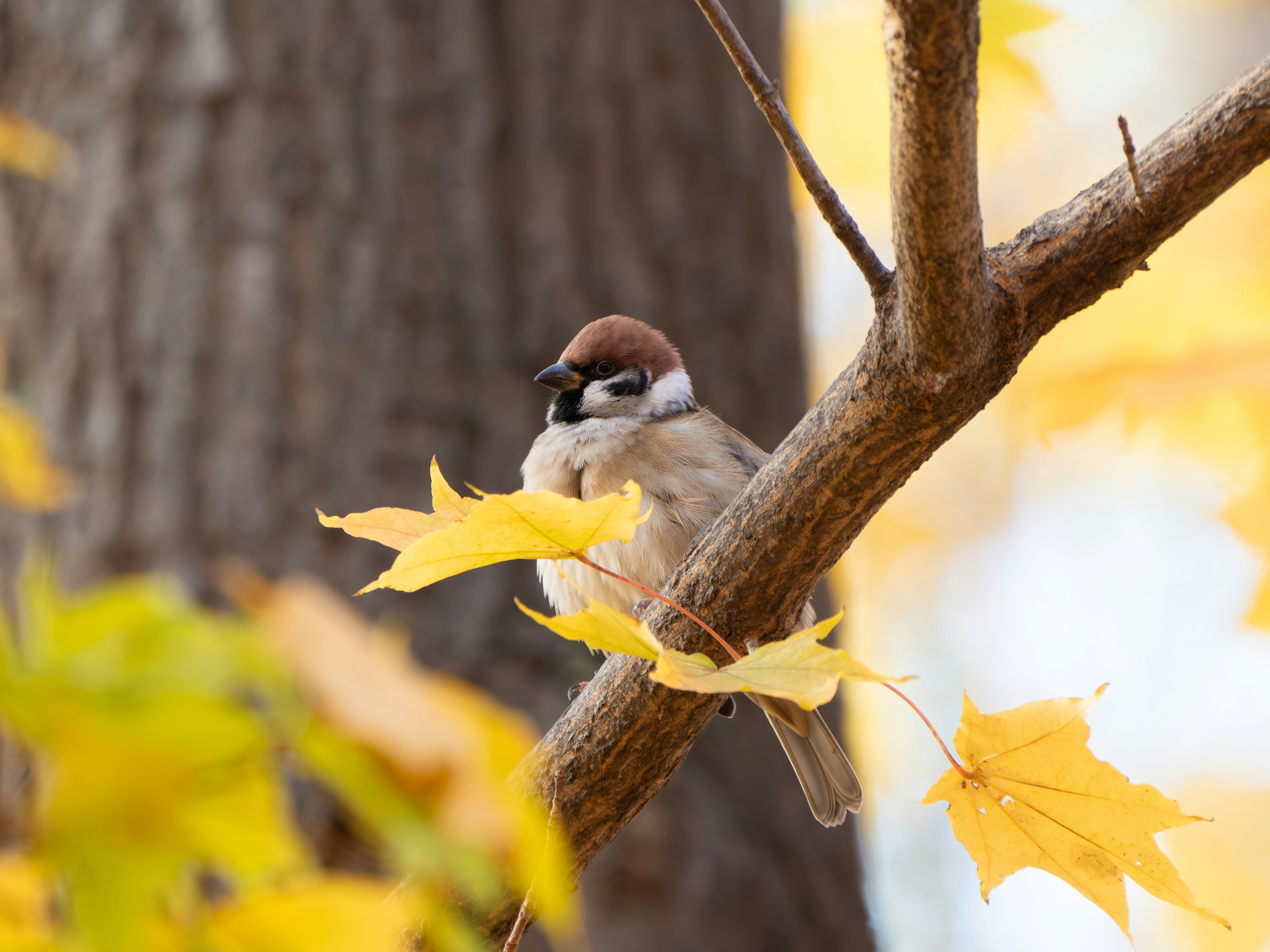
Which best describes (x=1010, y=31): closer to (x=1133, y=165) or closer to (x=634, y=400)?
(x=634, y=400)

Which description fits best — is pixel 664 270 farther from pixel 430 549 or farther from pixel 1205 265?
pixel 430 549

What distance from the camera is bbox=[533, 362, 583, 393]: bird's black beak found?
7.85ft

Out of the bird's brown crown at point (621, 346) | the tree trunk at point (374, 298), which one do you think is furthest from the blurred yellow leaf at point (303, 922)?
the bird's brown crown at point (621, 346)

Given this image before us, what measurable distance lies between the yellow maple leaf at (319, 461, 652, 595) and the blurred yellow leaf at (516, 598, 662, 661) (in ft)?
0.26

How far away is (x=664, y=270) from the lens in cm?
266

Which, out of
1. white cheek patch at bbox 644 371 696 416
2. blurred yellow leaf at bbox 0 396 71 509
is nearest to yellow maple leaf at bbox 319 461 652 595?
blurred yellow leaf at bbox 0 396 71 509

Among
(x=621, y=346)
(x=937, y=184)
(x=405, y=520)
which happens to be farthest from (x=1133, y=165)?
(x=621, y=346)

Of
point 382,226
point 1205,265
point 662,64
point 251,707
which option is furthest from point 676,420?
point 251,707

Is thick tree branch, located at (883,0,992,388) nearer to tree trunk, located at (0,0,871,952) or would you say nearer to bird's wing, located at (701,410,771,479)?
bird's wing, located at (701,410,771,479)

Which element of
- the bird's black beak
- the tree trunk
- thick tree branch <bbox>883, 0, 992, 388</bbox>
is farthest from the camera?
the bird's black beak

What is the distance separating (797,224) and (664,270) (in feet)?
1.95

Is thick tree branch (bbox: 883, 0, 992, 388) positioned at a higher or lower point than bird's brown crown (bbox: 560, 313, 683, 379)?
higher

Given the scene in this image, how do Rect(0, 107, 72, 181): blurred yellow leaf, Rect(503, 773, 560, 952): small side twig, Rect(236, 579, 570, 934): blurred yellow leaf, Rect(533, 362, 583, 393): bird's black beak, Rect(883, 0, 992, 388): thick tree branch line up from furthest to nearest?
Rect(533, 362, 583, 393): bird's black beak, Rect(0, 107, 72, 181): blurred yellow leaf, Rect(503, 773, 560, 952): small side twig, Rect(883, 0, 992, 388): thick tree branch, Rect(236, 579, 570, 934): blurred yellow leaf

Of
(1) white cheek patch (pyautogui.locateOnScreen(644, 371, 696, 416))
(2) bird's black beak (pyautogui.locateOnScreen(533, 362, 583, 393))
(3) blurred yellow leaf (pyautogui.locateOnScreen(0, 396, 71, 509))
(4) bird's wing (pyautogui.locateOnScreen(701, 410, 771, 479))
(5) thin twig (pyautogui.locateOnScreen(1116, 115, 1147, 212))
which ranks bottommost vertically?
(4) bird's wing (pyautogui.locateOnScreen(701, 410, 771, 479))
